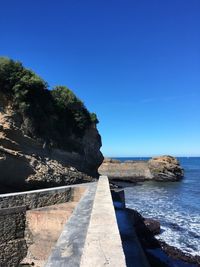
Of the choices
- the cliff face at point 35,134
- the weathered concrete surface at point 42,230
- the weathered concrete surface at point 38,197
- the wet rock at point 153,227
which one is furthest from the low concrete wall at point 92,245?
the wet rock at point 153,227

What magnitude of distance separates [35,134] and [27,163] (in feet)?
6.93

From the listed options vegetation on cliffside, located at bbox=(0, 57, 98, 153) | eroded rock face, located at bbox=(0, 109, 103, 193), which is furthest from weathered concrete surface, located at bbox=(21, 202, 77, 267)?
vegetation on cliffside, located at bbox=(0, 57, 98, 153)

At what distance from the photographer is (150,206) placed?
27.2 meters

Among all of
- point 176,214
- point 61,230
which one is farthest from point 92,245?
point 176,214

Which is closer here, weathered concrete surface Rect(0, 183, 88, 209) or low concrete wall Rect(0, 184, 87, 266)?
low concrete wall Rect(0, 184, 87, 266)

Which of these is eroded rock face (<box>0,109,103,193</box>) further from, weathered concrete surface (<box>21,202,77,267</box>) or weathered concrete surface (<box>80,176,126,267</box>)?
weathered concrete surface (<box>80,176,126,267</box>)

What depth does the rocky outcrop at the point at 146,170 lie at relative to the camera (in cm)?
5244

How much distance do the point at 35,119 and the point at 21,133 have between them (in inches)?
72.0

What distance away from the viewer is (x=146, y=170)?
184 feet

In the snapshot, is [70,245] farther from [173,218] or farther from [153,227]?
[173,218]

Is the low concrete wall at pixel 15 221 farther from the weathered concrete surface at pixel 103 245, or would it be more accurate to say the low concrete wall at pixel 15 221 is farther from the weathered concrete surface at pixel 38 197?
the weathered concrete surface at pixel 103 245

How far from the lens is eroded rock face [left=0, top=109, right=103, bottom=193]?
1584 centimetres

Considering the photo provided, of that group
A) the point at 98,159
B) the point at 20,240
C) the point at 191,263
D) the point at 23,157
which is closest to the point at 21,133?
the point at 23,157

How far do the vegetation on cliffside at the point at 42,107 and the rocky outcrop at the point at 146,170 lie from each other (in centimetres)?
3008
